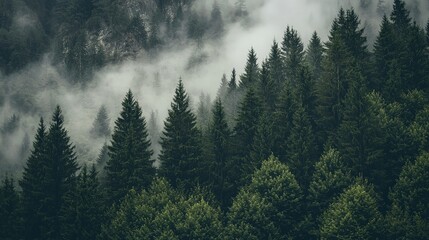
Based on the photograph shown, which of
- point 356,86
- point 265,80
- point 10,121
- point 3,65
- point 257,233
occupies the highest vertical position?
point 3,65

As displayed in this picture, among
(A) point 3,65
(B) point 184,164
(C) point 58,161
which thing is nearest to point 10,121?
(A) point 3,65

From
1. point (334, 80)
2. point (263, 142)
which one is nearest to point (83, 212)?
point (263, 142)

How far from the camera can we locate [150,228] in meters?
61.6

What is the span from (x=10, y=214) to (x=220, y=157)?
30.1 metres

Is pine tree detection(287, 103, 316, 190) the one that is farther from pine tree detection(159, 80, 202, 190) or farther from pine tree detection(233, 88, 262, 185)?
pine tree detection(159, 80, 202, 190)

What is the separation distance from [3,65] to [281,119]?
5826 inches

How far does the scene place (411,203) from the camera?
57.0 m

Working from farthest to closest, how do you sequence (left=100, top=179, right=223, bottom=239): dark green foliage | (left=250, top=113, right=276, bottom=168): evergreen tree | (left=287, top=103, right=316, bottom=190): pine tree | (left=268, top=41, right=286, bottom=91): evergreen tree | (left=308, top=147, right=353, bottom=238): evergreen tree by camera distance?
(left=268, top=41, right=286, bottom=91): evergreen tree < (left=250, top=113, right=276, bottom=168): evergreen tree < (left=287, top=103, right=316, bottom=190): pine tree < (left=308, top=147, right=353, bottom=238): evergreen tree < (left=100, top=179, right=223, bottom=239): dark green foliage

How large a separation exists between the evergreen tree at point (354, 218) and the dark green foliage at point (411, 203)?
192 cm

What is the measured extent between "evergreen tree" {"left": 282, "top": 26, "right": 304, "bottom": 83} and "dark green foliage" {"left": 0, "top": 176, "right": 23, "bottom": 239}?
47749 millimetres

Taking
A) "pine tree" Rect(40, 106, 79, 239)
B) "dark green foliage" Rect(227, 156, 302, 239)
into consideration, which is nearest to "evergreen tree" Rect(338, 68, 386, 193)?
"dark green foliage" Rect(227, 156, 302, 239)

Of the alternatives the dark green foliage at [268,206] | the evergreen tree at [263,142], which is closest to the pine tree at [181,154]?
the evergreen tree at [263,142]

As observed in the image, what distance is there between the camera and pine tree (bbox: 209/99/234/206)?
69.3 metres

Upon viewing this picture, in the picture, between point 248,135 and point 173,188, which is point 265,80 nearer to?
point 248,135
